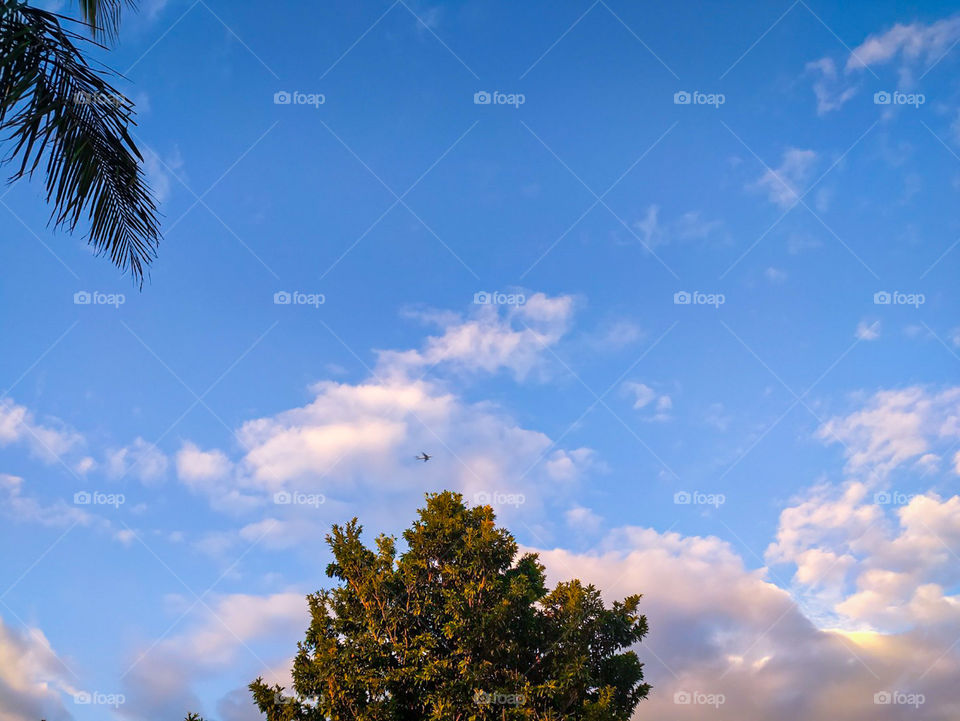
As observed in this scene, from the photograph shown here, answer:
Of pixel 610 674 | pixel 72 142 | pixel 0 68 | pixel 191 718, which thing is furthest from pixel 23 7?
pixel 610 674

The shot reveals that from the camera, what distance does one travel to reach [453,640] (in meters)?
20.8

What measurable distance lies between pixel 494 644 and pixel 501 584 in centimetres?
174

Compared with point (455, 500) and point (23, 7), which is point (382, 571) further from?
point (23, 7)

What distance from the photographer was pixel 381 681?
782 inches

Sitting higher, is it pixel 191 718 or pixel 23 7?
pixel 23 7

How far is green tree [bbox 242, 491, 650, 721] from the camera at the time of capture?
19.8 metres

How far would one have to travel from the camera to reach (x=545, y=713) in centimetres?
1945

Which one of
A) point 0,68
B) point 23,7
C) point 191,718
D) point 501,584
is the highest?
point 23,7

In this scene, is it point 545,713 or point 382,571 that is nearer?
point 545,713

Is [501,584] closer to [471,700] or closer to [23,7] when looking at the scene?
[471,700]

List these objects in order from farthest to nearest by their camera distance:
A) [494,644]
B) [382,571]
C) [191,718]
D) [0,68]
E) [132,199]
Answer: [382,571]
[494,644]
[191,718]
[132,199]
[0,68]

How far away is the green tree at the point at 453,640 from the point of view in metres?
19.8

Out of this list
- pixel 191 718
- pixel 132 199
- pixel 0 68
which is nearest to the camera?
pixel 0 68

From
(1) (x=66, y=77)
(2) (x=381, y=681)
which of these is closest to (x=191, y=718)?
(2) (x=381, y=681)
